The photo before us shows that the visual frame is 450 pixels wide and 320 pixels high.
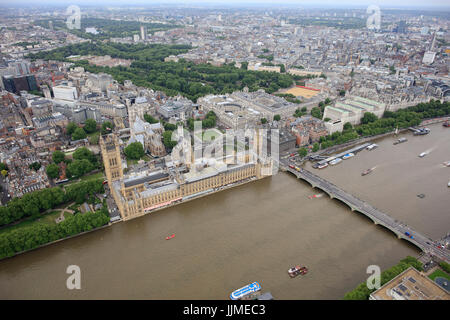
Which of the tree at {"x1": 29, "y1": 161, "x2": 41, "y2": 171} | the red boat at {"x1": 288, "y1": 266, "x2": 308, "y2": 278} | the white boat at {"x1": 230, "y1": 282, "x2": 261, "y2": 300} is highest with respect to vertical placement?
the tree at {"x1": 29, "y1": 161, "x2": 41, "y2": 171}

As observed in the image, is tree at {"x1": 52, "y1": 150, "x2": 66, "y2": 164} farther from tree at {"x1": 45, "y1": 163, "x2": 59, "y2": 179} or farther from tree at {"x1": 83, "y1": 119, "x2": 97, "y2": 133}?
tree at {"x1": 83, "y1": 119, "x2": 97, "y2": 133}

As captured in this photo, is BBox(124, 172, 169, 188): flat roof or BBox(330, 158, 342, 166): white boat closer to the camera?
BBox(124, 172, 169, 188): flat roof

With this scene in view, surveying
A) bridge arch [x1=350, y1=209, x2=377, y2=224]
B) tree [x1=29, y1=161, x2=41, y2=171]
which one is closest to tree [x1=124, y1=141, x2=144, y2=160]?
tree [x1=29, y1=161, x2=41, y2=171]

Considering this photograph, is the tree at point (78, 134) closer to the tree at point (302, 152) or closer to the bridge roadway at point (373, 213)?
the bridge roadway at point (373, 213)

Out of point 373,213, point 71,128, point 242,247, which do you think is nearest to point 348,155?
point 373,213

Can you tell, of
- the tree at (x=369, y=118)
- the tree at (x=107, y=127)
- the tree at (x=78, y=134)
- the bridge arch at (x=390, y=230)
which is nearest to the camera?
the bridge arch at (x=390, y=230)

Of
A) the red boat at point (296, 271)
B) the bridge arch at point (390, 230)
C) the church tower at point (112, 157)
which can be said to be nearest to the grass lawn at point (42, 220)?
the church tower at point (112, 157)

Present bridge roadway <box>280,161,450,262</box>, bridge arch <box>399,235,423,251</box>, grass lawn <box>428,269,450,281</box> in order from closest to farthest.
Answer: grass lawn <box>428,269,450,281</box>
bridge roadway <box>280,161,450,262</box>
bridge arch <box>399,235,423,251</box>
